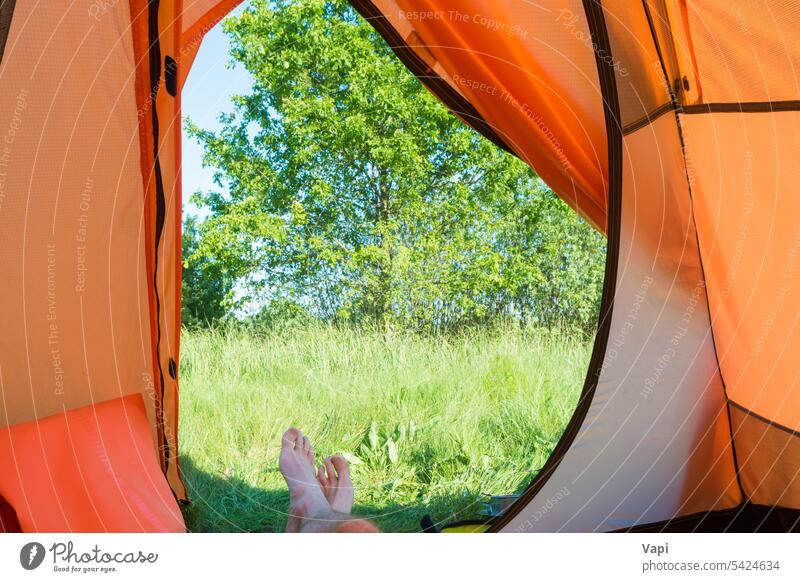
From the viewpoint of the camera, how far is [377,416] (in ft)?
11.9

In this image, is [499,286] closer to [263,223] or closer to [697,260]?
[263,223]

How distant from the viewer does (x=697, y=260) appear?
1.58 meters

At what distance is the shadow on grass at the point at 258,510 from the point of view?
7.66ft

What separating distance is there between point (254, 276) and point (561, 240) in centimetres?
262

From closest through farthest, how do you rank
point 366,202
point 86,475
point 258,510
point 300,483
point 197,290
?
point 86,475 → point 300,483 → point 258,510 → point 366,202 → point 197,290

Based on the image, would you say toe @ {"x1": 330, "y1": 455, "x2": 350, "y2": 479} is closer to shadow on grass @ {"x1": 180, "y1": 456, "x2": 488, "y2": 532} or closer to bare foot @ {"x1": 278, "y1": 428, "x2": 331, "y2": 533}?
bare foot @ {"x1": 278, "y1": 428, "x2": 331, "y2": 533}

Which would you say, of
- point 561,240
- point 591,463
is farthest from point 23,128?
point 561,240

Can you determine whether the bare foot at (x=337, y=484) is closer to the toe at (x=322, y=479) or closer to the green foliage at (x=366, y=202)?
the toe at (x=322, y=479)

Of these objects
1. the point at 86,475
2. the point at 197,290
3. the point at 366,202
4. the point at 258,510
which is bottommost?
the point at 258,510

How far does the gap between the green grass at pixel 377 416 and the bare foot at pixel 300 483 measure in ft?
1.49
